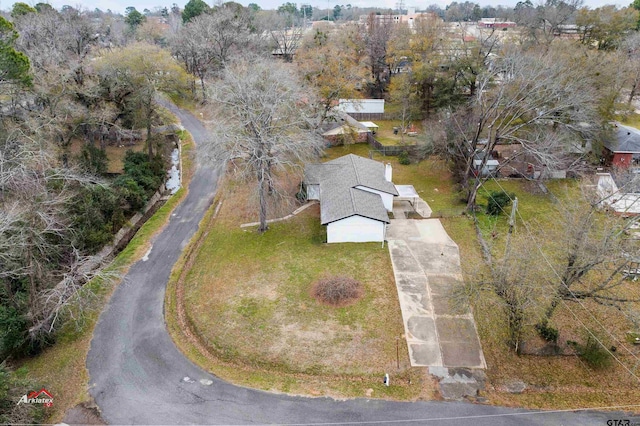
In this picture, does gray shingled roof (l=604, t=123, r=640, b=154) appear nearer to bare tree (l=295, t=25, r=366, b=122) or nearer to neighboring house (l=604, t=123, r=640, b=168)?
neighboring house (l=604, t=123, r=640, b=168)

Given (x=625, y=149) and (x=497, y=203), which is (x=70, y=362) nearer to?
(x=497, y=203)

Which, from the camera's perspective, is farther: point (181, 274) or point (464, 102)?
point (464, 102)

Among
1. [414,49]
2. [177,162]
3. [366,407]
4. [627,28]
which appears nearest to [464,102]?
[414,49]

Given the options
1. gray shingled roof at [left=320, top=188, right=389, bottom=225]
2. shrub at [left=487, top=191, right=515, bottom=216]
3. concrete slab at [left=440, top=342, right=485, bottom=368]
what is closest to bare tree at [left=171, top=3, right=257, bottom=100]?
gray shingled roof at [left=320, top=188, right=389, bottom=225]

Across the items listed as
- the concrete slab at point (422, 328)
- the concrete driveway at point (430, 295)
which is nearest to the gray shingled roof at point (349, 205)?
the concrete driveway at point (430, 295)

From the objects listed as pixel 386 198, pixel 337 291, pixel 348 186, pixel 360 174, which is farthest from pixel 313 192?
pixel 337 291

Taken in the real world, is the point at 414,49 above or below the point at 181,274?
above

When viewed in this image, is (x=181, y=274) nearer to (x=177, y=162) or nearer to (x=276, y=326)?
(x=276, y=326)
